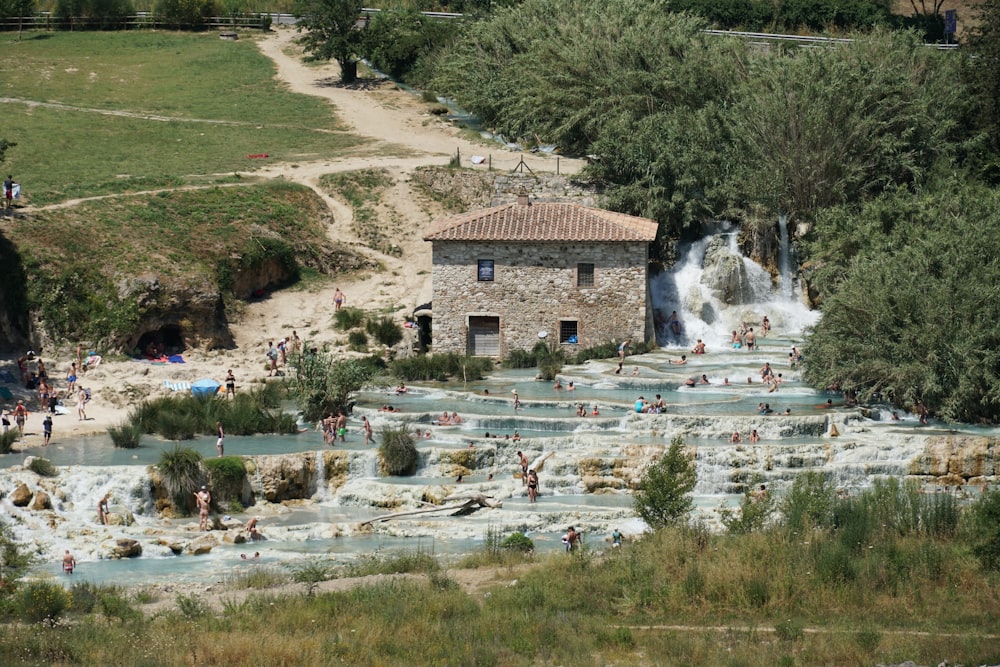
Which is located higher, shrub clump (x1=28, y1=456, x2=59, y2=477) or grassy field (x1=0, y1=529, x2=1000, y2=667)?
shrub clump (x1=28, y1=456, x2=59, y2=477)

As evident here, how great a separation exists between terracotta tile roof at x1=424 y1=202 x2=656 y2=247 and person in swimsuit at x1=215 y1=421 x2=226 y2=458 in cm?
1280

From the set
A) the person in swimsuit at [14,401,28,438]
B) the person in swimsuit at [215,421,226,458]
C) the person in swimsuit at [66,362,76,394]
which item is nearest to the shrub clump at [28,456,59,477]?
the person in swimsuit at [215,421,226,458]

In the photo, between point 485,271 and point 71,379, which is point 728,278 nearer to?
point 485,271

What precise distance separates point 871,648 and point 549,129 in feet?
151

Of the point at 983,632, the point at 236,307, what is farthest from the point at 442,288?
the point at 983,632

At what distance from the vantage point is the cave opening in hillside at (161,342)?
5472 cm

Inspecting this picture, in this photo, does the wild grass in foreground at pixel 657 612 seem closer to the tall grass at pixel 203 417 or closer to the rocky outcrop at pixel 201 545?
the rocky outcrop at pixel 201 545

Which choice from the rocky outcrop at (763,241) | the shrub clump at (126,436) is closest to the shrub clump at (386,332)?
the shrub clump at (126,436)

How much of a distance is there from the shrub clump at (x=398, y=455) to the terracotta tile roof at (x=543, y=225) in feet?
45.8

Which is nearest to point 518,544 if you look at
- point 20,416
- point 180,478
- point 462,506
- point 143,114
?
point 462,506

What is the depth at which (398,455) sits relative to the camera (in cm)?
4234

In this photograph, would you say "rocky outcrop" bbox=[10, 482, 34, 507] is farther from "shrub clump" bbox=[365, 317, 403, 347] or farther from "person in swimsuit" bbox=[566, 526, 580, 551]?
"shrub clump" bbox=[365, 317, 403, 347]

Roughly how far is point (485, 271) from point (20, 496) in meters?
21.9

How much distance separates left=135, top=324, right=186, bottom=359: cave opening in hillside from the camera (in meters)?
54.7
